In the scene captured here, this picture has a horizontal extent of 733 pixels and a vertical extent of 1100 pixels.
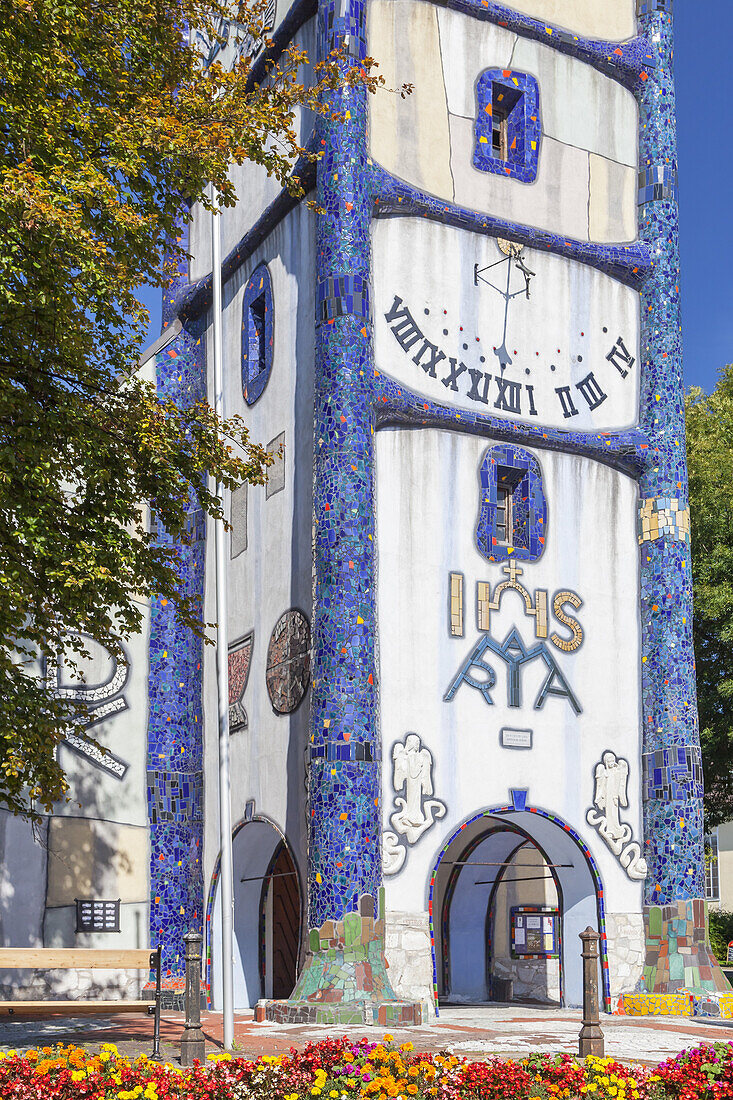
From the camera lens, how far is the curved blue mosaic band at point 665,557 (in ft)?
62.8

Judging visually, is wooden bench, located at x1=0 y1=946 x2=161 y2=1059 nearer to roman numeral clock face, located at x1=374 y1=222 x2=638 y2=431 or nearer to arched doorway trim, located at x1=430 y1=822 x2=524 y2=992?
arched doorway trim, located at x1=430 y1=822 x2=524 y2=992

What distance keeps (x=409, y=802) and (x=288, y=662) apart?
280 centimetres

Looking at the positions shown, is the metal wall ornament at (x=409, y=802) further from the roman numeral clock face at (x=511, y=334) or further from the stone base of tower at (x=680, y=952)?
the roman numeral clock face at (x=511, y=334)

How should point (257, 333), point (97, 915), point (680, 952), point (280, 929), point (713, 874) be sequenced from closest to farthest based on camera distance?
point (680, 952) → point (97, 915) → point (257, 333) → point (280, 929) → point (713, 874)

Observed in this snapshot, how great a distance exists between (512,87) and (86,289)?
456 inches

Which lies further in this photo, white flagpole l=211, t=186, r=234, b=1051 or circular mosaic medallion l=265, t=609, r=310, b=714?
circular mosaic medallion l=265, t=609, r=310, b=714

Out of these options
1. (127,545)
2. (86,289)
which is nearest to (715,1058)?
(127,545)

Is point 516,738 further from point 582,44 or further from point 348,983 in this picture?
point 582,44

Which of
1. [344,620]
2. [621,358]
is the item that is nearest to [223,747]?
[344,620]

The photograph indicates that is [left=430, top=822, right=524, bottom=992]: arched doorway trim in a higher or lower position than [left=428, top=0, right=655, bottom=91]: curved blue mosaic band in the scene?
lower

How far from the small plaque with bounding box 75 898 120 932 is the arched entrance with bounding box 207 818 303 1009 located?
5.02 ft

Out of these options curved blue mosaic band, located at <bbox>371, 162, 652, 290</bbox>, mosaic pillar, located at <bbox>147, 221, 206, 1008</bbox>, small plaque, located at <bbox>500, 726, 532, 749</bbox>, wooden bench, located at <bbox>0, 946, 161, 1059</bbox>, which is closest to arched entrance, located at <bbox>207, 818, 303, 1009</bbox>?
mosaic pillar, located at <bbox>147, 221, 206, 1008</bbox>

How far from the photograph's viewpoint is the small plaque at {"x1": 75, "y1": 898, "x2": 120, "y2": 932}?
800 inches

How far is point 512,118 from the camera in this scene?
21016 millimetres
